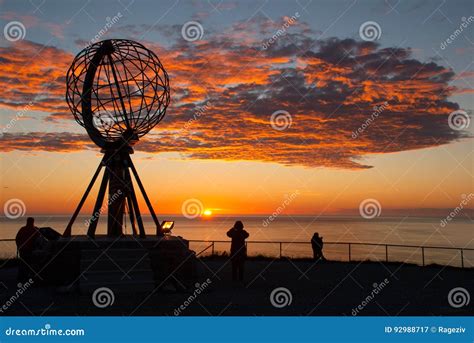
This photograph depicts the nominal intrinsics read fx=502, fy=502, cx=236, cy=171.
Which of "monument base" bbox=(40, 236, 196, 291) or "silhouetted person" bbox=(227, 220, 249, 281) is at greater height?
"silhouetted person" bbox=(227, 220, 249, 281)

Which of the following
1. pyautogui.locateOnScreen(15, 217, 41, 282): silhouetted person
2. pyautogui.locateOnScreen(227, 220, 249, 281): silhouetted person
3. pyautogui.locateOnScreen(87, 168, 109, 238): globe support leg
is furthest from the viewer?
pyautogui.locateOnScreen(227, 220, 249, 281): silhouetted person

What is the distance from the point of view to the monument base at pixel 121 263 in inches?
570

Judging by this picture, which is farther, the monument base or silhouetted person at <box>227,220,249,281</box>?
silhouetted person at <box>227,220,249,281</box>

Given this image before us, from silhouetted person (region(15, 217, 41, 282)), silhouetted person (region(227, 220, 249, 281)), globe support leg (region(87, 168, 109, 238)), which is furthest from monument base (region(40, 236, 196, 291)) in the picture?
silhouetted person (region(227, 220, 249, 281))

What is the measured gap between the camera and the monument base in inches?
570

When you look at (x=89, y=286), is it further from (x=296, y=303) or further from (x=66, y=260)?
(x=296, y=303)

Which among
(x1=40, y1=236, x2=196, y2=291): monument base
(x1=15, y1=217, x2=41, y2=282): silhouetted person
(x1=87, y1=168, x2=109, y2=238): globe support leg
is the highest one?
(x1=87, y1=168, x2=109, y2=238): globe support leg

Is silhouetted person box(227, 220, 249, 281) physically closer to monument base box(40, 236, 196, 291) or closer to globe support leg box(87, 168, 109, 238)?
monument base box(40, 236, 196, 291)

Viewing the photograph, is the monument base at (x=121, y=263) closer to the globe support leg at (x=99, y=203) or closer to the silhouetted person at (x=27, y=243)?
the globe support leg at (x=99, y=203)

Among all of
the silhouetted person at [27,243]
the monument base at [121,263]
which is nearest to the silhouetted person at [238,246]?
the monument base at [121,263]

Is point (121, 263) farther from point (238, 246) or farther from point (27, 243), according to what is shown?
point (238, 246)

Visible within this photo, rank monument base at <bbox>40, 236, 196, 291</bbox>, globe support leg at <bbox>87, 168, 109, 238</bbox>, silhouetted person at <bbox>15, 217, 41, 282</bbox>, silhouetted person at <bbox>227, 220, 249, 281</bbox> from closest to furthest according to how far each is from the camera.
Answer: monument base at <bbox>40, 236, 196, 291</bbox>
silhouetted person at <bbox>15, 217, 41, 282</bbox>
globe support leg at <bbox>87, 168, 109, 238</bbox>
silhouetted person at <bbox>227, 220, 249, 281</bbox>

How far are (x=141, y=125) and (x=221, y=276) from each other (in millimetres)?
6059

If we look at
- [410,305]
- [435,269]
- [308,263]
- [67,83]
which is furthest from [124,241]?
[435,269]
